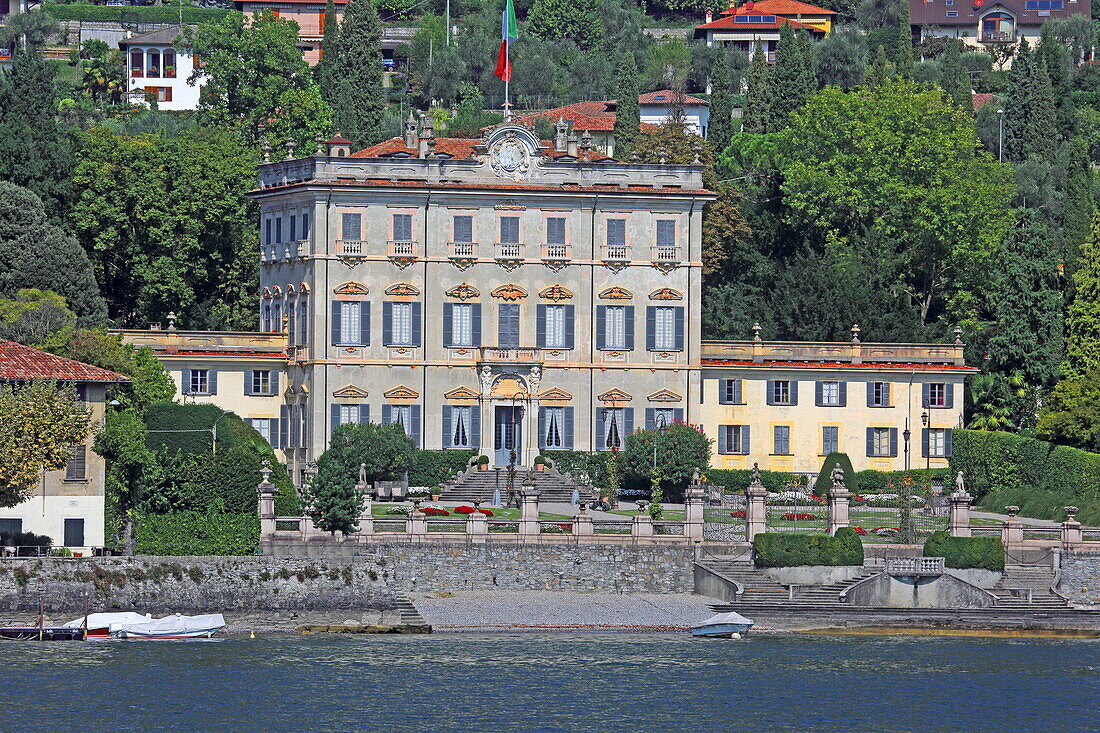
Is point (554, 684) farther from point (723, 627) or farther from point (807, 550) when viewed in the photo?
point (807, 550)

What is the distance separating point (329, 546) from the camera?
92.9m

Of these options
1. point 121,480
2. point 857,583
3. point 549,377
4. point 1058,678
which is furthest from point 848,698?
point 549,377

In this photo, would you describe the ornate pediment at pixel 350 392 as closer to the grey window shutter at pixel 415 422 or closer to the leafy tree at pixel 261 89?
the grey window shutter at pixel 415 422

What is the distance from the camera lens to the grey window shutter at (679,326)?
116688mm

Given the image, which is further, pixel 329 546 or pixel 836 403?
pixel 836 403

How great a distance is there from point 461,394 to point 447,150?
996cm

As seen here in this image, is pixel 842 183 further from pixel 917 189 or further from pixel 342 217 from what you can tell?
pixel 342 217

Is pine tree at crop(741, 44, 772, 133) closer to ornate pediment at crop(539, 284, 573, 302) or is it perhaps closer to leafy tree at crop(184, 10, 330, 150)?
leafy tree at crop(184, 10, 330, 150)

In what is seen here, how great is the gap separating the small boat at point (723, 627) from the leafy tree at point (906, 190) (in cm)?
3934

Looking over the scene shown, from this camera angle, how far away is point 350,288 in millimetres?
114250

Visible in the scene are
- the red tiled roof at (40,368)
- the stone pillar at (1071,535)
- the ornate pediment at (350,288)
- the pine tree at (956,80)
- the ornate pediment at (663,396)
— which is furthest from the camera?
the pine tree at (956,80)

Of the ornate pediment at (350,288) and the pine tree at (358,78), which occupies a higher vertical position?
the pine tree at (358,78)

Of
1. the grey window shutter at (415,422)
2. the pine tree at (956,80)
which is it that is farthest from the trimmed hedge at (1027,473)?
the pine tree at (956,80)

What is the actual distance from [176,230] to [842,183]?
28724mm
